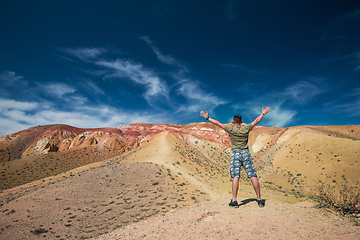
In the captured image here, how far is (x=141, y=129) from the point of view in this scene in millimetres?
76875

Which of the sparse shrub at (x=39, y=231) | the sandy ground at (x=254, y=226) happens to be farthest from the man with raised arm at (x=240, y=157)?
the sparse shrub at (x=39, y=231)

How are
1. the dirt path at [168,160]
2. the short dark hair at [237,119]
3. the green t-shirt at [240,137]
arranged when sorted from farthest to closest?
the dirt path at [168,160] < the short dark hair at [237,119] < the green t-shirt at [240,137]

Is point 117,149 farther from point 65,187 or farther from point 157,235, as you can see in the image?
point 157,235

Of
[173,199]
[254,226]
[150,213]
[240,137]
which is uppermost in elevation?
[240,137]

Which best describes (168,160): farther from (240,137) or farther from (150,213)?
(240,137)

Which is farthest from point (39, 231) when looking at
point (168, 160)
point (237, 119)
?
point (168, 160)

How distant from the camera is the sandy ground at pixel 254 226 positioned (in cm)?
331

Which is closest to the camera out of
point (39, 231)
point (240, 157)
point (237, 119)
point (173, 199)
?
point (240, 157)

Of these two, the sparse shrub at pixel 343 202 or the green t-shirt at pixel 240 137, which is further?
the green t-shirt at pixel 240 137

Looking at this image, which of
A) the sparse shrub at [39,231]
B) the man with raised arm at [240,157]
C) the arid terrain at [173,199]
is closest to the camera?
the arid terrain at [173,199]

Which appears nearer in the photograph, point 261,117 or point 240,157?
point 240,157

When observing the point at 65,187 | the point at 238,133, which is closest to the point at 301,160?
the point at 238,133

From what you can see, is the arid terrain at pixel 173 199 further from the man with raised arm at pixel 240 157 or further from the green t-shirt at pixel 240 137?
the green t-shirt at pixel 240 137

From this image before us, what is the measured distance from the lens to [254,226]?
374 cm
